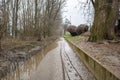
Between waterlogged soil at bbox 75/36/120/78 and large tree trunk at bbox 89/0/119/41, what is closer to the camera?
waterlogged soil at bbox 75/36/120/78

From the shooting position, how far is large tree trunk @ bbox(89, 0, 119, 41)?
2123 cm

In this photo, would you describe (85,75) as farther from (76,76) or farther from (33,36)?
(33,36)

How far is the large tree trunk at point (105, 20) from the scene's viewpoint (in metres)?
21.2

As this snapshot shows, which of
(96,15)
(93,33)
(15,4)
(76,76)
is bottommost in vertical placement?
(76,76)

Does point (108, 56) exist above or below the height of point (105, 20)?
below

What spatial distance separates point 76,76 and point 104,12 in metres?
13.1

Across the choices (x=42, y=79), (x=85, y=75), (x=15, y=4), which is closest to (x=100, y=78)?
(x=85, y=75)

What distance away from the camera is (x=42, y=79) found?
29.9ft

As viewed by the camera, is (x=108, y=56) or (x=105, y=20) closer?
(x=108, y=56)

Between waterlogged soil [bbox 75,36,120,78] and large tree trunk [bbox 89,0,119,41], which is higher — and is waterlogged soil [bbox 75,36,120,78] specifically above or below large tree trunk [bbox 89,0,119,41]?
below

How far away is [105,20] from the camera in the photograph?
2152 centimetres

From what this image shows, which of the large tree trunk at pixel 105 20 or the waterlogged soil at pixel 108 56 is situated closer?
the waterlogged soil at pixel 108 56

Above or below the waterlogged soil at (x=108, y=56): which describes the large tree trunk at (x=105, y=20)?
above

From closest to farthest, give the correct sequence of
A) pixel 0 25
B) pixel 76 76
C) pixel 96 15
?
pixel 76 76 < pixel 0 25 < pixel 96 15
